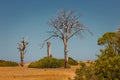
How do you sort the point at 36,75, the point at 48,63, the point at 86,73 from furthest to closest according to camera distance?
the point at 48,63
the point at 36,75
the point at 86,73

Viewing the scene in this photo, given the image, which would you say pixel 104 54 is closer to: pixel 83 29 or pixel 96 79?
pixel 96 79

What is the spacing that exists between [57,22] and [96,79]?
121 ft

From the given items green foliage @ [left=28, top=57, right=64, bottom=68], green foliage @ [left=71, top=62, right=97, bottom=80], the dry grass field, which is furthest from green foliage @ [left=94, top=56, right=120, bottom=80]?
green foliage @ [left=28, top=57, right=64, bottom=68]

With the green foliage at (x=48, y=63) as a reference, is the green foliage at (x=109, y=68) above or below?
below

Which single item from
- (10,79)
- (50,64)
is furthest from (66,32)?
(10,79)

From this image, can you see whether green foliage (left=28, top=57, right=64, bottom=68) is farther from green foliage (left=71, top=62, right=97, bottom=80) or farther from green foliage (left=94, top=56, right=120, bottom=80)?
green foliage (left=94, top=56, right=120, bottom=80)

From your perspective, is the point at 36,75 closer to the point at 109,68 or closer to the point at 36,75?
the point at 36,75

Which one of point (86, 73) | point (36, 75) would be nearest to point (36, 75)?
point (36, 75)

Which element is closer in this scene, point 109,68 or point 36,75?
point 109,68

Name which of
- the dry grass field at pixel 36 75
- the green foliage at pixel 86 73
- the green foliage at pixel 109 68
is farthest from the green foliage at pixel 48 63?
the green foliage at pixel 109 68

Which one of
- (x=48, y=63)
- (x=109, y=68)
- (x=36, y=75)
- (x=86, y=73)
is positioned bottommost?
(x=86, y=73)

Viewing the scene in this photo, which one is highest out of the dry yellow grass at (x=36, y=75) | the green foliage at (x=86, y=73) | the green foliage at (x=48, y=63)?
the green foliage at (x=48, y=63)

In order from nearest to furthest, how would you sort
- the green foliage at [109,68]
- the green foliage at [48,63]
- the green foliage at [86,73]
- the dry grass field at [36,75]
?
the green foliage at [109,68]
the green foliage at [86,73]
the dry grass field at [36,75]
the green foliage at [48,63]

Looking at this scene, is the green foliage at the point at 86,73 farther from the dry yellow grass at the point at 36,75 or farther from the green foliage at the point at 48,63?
the green foliage at the point at 48,63
